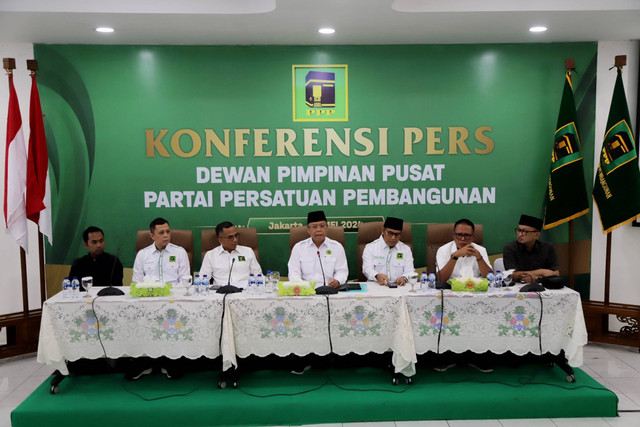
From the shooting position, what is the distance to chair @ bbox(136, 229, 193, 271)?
14.9ft

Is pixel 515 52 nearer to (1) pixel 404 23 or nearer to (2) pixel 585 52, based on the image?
(2) pixel 585 52

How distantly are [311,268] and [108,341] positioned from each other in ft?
5.57

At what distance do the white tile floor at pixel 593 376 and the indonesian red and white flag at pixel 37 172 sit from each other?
1.18 meters

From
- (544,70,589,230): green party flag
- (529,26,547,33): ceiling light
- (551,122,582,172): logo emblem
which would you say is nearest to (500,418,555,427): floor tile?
(544,70,589,230): green party flag

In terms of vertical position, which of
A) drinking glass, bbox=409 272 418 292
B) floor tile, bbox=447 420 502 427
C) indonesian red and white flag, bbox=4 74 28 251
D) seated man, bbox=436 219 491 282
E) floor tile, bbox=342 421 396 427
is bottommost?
floor tile, bbox=342 421 396 427

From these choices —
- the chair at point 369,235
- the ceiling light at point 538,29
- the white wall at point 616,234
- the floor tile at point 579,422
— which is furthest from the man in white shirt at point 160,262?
the white wall at point 616,234

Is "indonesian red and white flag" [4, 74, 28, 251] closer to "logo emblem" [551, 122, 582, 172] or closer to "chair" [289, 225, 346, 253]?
"chair" [289, 225, 346, 253]

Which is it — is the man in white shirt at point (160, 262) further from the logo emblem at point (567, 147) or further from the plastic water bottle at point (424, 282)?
the logo emblem at point (567, 147)

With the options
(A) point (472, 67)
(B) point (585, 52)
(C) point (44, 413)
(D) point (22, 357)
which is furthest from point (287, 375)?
(B) point (585, 52)

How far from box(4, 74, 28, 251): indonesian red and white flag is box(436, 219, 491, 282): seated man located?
3.51m

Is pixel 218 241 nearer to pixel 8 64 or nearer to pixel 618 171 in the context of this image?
pixel 8 64

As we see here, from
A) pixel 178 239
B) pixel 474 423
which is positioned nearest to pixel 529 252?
pixel 474 423

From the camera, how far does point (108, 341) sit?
3.37 metres

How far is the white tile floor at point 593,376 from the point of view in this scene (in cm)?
323
